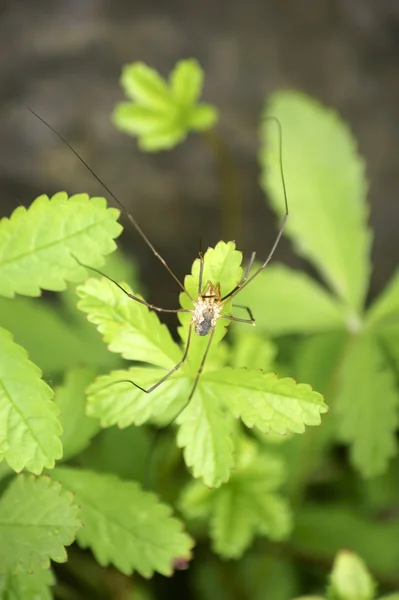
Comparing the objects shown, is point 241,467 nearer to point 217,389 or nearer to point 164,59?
point 217,389

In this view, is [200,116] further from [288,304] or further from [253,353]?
[253,353]

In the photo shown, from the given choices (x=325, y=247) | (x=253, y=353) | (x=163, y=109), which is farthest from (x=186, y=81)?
(x=253, y=353)

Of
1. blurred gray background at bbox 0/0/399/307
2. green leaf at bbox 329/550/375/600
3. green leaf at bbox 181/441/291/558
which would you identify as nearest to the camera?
green leaf at bbox 329/550/375/600

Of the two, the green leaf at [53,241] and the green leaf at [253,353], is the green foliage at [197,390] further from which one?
the green leaf at [253,353]

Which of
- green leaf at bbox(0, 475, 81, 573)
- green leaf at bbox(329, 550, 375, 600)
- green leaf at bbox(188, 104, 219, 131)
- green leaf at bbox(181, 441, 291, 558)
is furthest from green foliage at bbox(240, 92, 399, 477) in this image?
green leaf at bbox(0, 475, 81, 573)

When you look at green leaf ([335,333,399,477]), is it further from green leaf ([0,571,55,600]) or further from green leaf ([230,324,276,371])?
green leaf ([0,571,55,600])

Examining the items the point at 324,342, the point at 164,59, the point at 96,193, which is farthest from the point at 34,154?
the point at 324,342

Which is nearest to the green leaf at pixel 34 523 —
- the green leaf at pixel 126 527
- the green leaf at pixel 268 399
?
the green leaf at pixel 126 527
